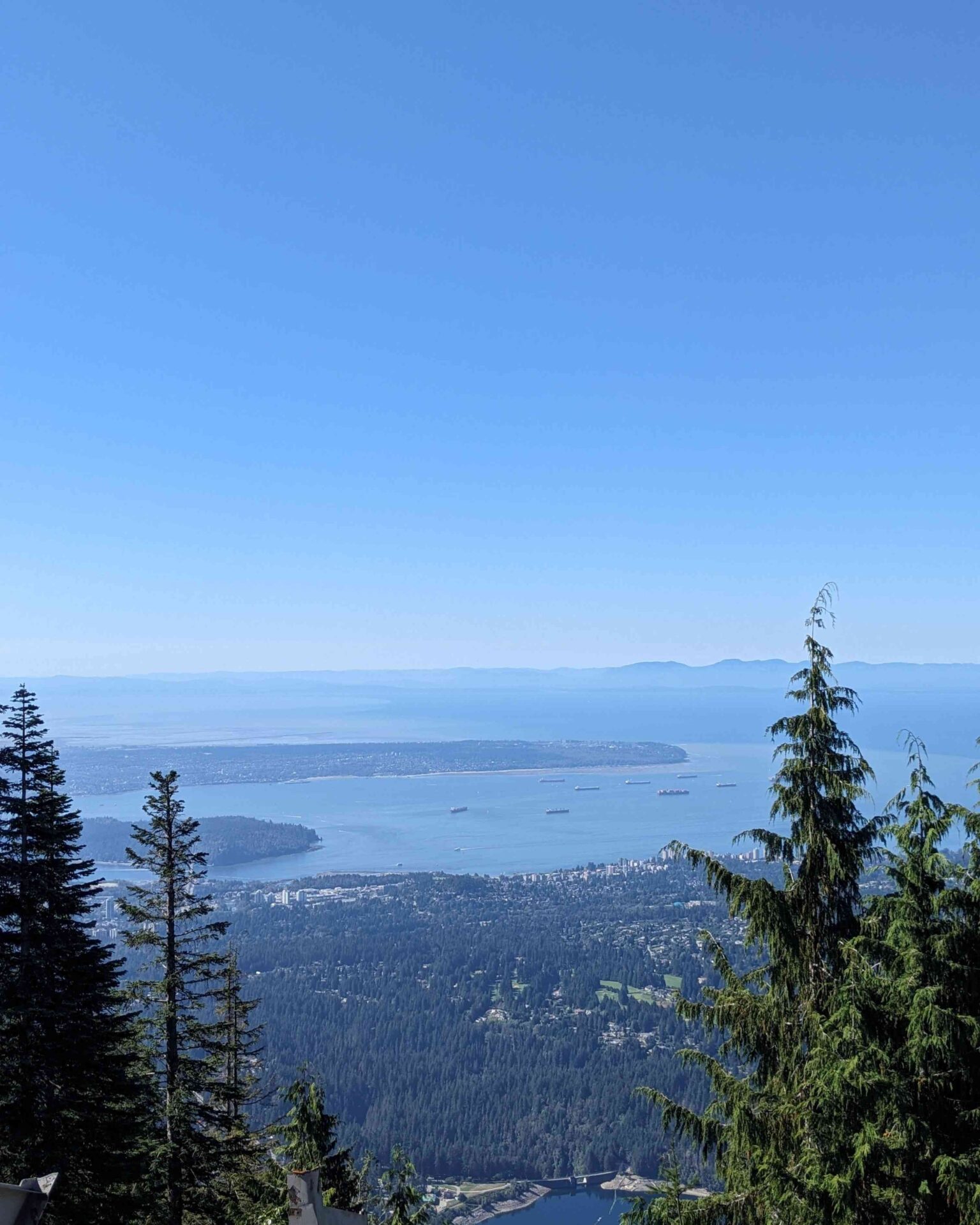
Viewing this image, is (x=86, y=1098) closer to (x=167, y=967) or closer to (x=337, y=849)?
(x=167, y=967)

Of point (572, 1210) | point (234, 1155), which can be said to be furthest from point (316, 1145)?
point (572, 1210)

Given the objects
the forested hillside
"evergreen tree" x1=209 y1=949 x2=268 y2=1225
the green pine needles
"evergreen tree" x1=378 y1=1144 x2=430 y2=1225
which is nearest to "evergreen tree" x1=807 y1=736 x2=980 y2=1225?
the green pine needles

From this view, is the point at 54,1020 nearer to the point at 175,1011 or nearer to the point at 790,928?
the point at 175,1011

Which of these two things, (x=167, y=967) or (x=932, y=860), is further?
A: (x=167, y=967)

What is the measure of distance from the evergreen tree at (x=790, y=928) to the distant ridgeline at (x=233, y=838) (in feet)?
338

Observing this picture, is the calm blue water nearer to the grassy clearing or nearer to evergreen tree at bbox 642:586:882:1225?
the grassy clearing

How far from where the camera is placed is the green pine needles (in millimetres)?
5656

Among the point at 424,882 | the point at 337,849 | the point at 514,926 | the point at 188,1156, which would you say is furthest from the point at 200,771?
the point at 188,1156

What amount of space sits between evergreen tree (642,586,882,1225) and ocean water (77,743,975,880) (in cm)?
8503

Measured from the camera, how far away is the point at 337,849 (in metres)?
126

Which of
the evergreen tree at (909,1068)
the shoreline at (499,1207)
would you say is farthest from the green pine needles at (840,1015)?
the shoreline at (499,1207)

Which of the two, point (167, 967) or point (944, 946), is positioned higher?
point (944, 946)

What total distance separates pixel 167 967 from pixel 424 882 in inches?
3736

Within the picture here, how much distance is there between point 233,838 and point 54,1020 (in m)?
118
